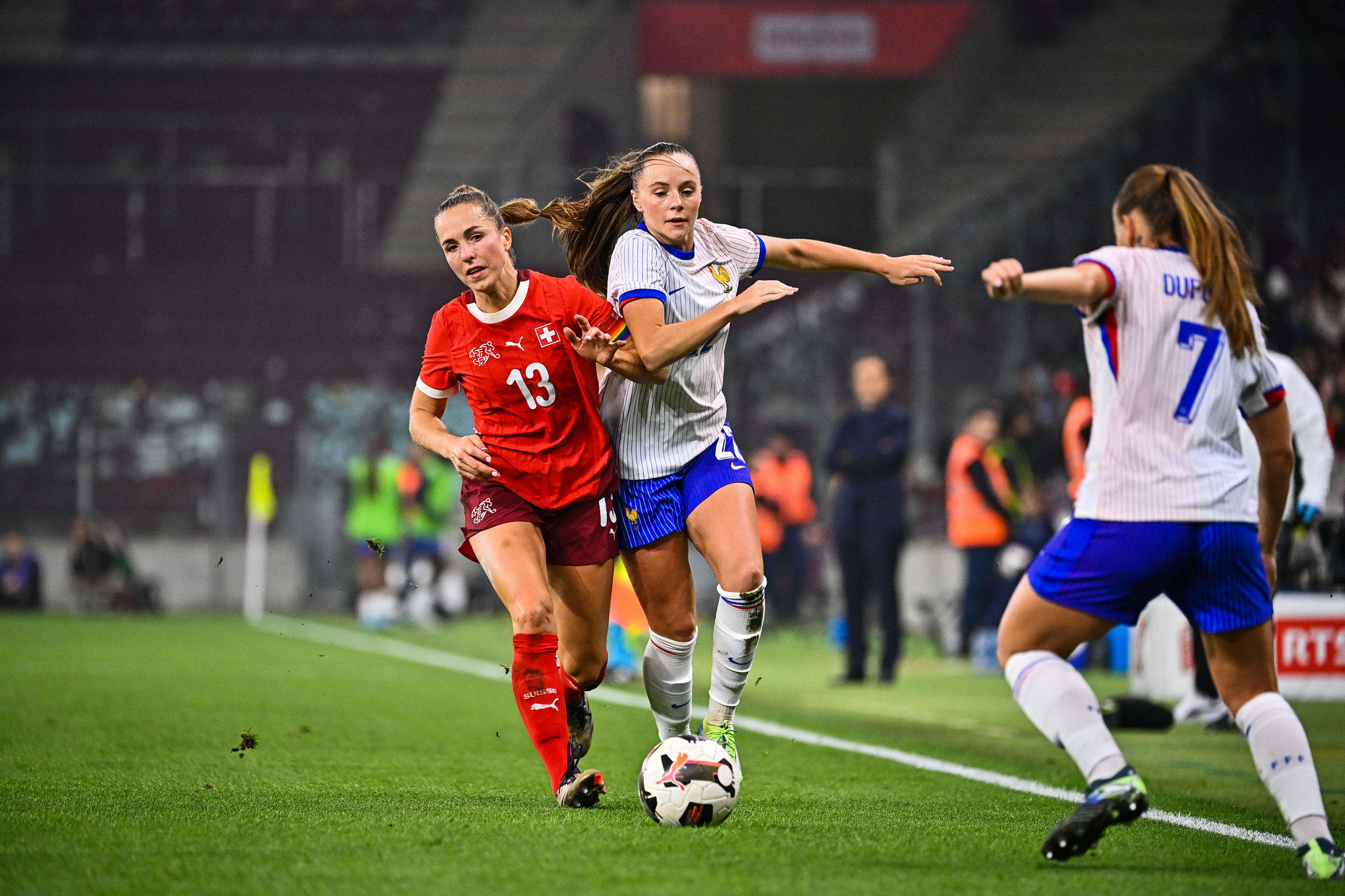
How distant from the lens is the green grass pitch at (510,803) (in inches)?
154

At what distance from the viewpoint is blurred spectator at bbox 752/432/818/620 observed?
687 inches

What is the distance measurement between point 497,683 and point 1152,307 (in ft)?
24.2

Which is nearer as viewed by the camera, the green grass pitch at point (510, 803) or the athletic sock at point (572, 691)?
the green grass pitch at point (510, 803)

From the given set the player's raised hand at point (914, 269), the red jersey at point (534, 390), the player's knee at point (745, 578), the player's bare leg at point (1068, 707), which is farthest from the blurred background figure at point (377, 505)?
the player's bare leg at point (1068, 707)

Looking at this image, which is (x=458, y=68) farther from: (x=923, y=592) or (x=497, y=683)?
(x=497, y=683)

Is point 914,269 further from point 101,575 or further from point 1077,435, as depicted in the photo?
point 101,575

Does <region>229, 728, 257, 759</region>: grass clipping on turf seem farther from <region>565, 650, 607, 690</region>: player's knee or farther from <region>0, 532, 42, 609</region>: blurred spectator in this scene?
<region>0, 532, 42, 609</region>: blurred spectator

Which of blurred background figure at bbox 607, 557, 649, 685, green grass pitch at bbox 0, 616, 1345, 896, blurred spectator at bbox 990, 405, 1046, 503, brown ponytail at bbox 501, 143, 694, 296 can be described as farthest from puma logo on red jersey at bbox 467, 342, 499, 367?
blurred spectator at bbox 990, 405, 1046, 503

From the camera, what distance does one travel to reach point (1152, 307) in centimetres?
399

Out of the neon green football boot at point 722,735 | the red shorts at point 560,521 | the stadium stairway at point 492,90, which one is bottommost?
the neon green football boot at point 722,735

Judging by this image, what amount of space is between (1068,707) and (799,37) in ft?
69.2

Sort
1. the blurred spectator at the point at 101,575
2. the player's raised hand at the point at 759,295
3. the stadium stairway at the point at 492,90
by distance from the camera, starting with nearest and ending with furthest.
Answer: the player's raised hand at the point at 759,295, the blurred spectator at the point at 101,575, the stadium stairway at the point at 492,90

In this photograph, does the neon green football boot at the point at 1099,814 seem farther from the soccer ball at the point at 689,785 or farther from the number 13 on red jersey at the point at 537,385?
the number 13 on red jersey at the point at 537,385

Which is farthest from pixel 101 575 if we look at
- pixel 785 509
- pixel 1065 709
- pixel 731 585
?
pixel 1065 709
